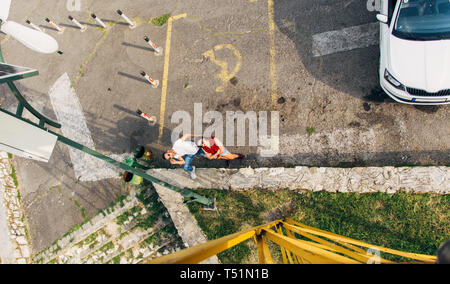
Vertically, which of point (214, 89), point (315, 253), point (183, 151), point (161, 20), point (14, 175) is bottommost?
point (315, 253)

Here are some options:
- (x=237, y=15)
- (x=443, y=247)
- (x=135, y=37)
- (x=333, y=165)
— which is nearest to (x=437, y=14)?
(x=333, y=165)

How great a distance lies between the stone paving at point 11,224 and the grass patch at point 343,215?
19.3ft

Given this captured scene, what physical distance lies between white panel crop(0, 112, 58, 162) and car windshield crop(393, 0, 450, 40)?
6930 millimetres

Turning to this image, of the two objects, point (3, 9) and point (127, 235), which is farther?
point (127, 235)

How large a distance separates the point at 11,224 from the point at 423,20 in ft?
40.8

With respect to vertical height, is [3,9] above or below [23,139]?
above

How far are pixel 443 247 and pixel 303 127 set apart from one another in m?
4.81

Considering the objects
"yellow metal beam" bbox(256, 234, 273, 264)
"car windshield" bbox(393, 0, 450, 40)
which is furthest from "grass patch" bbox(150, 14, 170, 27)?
"yellow metal beam" bbox(256, 234, 273, 264)

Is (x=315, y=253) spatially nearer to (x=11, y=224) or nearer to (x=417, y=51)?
(x=417, y=51)

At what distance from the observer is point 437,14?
5.26 metres

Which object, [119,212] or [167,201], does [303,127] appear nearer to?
[167,201]

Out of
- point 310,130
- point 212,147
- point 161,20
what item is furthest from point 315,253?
point 161,20

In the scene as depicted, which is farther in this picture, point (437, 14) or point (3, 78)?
point (437, 14)

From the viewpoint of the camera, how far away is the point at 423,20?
5332 millimetres
